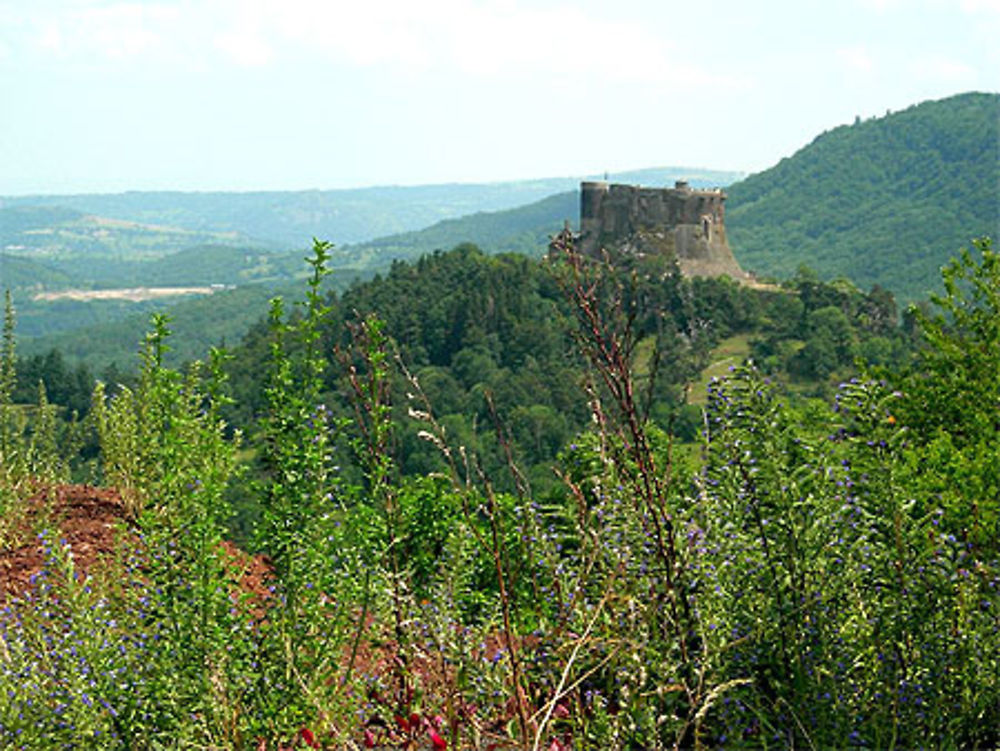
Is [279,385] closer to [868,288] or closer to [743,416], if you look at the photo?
[743,416]

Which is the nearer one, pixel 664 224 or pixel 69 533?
pixel 69 533

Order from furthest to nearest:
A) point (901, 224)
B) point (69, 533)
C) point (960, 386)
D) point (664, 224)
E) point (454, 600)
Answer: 1. point (901, 224)
2. point (664, 224)
3. point (960, 386)
4. point (69, 533)
5. point (454, 600)

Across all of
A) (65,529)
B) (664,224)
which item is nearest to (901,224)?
(664,224)

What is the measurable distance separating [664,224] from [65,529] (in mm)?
77999

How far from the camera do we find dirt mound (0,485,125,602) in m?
8.17

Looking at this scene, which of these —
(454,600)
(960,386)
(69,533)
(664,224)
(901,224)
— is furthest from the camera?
(901,224)

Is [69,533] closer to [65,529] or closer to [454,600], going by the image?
[65,529]

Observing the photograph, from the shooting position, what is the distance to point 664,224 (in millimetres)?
84500

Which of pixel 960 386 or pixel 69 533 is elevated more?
pixel 960 386

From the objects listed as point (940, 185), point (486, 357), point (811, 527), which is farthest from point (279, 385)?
point (940, 185)

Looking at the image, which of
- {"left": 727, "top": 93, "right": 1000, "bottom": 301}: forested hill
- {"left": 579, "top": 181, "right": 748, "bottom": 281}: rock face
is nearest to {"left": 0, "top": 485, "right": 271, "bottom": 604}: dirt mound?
{"left": 579, "top": 181, "right": 748, "bottom": 281}: rock face

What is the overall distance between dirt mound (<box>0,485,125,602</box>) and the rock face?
238 feet

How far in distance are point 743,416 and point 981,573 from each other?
152 cm

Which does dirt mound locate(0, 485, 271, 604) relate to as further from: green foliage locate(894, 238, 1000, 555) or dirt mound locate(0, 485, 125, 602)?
green foliage locate(894, 238, 1000, 555)
